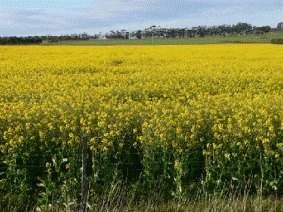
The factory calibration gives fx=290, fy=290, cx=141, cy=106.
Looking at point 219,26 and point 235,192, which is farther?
point 219,26

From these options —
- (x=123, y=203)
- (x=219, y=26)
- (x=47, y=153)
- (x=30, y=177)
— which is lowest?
(x=123, y=203)

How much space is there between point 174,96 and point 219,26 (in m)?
92.6

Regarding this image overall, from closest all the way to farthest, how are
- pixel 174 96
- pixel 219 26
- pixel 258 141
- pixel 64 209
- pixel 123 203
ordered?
pixel 64 209, pixel 123 203, pixel 258 141, pixel 174 96, pixel 219 26

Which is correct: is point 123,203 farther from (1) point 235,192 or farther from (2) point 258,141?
(2) point 258,141

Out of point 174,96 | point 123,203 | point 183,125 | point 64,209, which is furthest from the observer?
point 174,96

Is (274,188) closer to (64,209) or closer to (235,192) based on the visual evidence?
(235,192)

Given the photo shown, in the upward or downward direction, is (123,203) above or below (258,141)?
below

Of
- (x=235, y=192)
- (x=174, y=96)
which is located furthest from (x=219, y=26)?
(x=235, y=192)

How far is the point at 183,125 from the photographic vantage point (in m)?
6.27

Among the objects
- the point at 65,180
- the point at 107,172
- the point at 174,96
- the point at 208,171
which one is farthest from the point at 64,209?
the point at 174,96

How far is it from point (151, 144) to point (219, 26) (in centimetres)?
9830

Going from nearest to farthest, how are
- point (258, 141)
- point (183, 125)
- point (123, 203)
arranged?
point (123, 203), point (258, 141), point (183, 125)

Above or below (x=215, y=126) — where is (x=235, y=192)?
below

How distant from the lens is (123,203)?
5.40m
